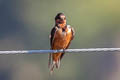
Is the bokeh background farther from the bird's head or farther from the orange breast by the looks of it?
the orange breast

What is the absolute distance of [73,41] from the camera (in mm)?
27734

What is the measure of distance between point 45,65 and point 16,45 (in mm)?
1608

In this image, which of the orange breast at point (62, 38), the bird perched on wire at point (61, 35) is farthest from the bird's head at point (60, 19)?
the orange breast at point (62, 38)

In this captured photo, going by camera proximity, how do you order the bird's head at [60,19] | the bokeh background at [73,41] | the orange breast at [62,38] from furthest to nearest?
1. the bokeh background at [73,41]
2. the bird's head at [60,19]
3. the orange breast at [62,38]

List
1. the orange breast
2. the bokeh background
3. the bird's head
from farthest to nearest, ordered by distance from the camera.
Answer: the bokeh background, the bird's head, the orange breast

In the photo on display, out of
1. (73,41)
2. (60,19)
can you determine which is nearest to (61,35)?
(60,19)

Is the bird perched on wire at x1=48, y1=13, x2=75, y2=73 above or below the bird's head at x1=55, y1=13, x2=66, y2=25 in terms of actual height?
below

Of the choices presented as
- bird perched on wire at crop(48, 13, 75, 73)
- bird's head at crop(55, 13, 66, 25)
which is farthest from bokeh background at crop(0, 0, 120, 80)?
bird perched on wire at crop(48, 13, 75, 73)

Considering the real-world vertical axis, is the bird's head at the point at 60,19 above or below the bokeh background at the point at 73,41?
above

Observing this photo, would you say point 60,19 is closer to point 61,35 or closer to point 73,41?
point 61,35

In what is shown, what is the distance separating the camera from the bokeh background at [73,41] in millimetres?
27391

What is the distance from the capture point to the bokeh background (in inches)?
1078

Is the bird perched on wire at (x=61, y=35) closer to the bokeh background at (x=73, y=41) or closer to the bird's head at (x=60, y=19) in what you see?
the bird's head at (x=60, y=19)

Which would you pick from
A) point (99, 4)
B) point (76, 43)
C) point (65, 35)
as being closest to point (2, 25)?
point (76, 43)
